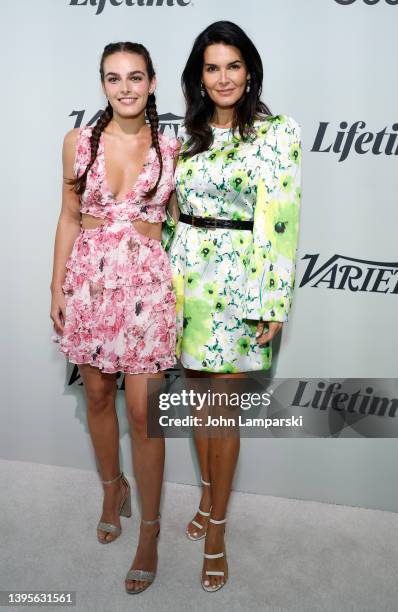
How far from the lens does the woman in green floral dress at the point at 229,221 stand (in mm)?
2014

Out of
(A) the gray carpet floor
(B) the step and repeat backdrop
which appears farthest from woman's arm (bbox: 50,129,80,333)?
(A) the gray carpet floor

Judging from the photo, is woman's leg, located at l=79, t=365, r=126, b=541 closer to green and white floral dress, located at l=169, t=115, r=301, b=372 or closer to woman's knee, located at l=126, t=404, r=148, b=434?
woman's knee, located at l=126, t=404, r=148, b=434

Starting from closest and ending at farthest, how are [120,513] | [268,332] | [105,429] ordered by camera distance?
[268,332] < [105,429] < [120,513]

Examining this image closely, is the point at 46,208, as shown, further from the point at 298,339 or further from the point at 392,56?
the point at 392,56

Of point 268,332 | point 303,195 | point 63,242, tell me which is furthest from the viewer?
point 303,195

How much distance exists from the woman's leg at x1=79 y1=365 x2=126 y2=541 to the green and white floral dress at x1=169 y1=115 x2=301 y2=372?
0.31 metres

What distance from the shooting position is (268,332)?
2.11 meters

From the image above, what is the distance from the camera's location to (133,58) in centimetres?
201

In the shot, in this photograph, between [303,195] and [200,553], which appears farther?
[303,195]

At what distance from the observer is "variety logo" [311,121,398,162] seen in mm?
2387

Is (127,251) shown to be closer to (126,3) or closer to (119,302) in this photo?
(119,302)

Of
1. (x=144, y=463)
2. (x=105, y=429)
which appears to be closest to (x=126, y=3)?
(x=105, y=429)

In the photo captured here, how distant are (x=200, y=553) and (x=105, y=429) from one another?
1.87ft

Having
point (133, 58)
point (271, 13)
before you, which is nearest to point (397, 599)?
point (133, 58)
